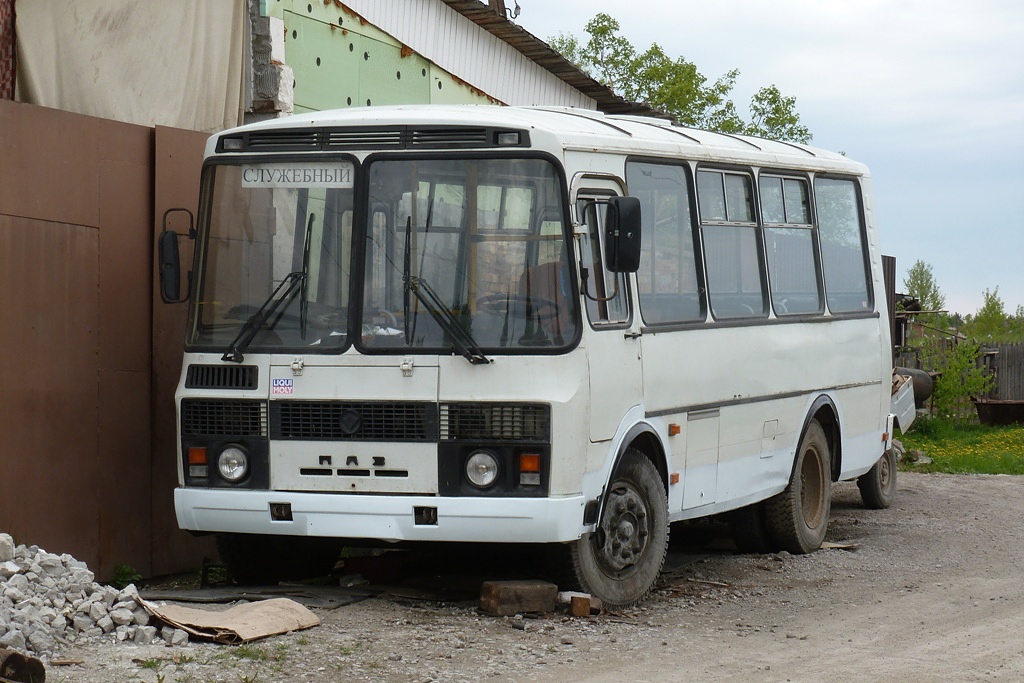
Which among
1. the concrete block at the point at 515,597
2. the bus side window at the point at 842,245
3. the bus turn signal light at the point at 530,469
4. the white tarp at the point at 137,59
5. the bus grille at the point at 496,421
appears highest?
the white tarp at the point at 137,59

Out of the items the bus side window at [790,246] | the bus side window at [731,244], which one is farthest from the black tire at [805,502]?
the bus side window at [731,244]

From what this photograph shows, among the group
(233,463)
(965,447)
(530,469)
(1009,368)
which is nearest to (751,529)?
(530,469)

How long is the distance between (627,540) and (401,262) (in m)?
2.15

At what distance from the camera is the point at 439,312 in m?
8.09

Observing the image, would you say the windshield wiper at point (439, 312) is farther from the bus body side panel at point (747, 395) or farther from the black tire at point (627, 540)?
the bus body side panel at point (747, 395)

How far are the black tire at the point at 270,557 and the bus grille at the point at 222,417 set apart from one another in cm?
76

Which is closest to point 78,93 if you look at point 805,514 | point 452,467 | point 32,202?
point 32,202

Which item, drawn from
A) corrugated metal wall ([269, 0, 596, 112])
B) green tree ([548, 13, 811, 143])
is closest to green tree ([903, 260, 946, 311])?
green tree ([548, 13, 811, 143])

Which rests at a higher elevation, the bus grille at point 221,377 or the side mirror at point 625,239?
the side mirror at point 625,239

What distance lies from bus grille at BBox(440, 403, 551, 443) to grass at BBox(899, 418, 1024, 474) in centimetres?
1155

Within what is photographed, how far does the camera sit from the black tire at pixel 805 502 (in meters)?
11.1

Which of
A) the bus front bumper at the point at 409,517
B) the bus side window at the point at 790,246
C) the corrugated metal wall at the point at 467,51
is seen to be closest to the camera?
the bus front bumper at the point at 409,517

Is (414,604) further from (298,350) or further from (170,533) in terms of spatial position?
(170,533)

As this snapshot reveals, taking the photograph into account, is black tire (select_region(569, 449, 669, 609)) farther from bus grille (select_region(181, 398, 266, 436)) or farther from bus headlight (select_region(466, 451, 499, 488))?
bus grille (select_region(181, 398, 266, 436))
